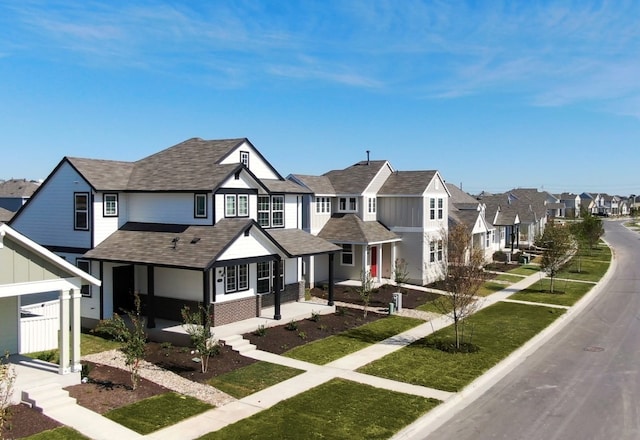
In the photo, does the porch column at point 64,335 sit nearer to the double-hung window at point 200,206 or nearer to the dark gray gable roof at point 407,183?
the double-hung window at point 200,206

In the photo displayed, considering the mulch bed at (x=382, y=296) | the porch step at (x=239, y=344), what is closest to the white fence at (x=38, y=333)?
the porch step at (x=239, y=344)

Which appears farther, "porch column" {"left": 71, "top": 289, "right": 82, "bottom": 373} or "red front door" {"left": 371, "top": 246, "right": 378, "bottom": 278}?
"red front door" {"left": 371, "top": 246, "right": 378, "bottom": 278}

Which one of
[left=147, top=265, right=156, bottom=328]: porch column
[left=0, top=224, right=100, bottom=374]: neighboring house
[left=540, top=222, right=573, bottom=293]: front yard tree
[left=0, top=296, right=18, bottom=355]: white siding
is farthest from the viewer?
[left=540, top=222, right=573, bottom=293]: front yard tree

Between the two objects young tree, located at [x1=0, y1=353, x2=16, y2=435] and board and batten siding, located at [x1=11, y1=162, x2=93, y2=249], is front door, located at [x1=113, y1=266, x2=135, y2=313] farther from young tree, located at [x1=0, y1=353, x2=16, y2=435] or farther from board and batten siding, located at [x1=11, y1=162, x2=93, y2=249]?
young tree, located at [x1=0, y1=353, x2=16, y2=435]

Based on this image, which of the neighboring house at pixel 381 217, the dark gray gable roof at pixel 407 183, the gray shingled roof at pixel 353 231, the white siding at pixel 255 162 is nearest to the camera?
the white siding at pixel 255 162

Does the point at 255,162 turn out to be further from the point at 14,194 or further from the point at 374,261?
the point at 14,194

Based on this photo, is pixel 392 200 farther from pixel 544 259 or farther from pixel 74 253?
pixel 74 253

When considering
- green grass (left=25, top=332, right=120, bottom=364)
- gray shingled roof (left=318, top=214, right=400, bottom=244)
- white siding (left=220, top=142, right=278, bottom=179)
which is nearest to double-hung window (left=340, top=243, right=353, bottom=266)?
gray shingled roof (left=318, top=214, right=400, bottom=244)
